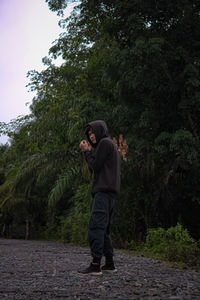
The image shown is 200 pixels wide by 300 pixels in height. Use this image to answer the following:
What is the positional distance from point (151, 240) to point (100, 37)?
11.1 m

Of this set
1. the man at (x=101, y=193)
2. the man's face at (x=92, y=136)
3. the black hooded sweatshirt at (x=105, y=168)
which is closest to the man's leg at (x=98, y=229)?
the man at (x=101, y=193)

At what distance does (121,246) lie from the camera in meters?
9.41

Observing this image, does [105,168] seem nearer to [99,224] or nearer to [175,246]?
[99,224]

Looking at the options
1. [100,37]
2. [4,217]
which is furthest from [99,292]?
[4,217]

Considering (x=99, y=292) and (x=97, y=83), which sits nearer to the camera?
(x=99, y=292)

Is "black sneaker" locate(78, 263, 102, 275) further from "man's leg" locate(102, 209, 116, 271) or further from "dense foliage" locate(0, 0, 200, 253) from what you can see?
"dense foliage" locate(0, 0, 200, 253)

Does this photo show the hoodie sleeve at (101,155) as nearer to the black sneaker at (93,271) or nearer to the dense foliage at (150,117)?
the black sneaker at (93,271)

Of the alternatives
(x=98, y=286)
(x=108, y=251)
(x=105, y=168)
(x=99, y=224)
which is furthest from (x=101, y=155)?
(x=98, y=286)

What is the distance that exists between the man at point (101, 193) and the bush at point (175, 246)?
2226 millimetres

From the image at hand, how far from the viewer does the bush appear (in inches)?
248

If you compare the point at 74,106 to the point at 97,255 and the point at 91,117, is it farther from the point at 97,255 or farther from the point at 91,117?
the point at 97,255

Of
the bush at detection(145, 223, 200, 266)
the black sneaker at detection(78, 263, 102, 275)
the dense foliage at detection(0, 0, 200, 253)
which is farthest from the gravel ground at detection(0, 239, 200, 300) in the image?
the dense foliage at detection(0, 0, 200, 253)

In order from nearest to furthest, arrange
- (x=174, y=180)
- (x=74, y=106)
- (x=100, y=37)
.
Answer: (x=174, y=180)
(x=74, y=106)
(x=100, y=37)

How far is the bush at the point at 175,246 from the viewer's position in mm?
Answer: 6299
